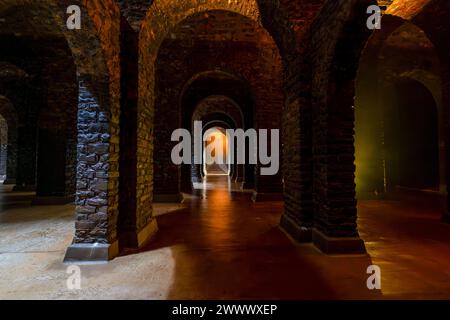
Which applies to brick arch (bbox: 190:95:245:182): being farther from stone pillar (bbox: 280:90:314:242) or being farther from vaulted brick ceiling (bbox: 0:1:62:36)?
stone pillar (bbox: 280:90:314:242)

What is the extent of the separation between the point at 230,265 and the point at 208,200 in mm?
5465

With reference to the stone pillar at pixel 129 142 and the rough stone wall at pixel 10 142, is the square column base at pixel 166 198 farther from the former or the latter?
the rough stone wall at pixel 10 142

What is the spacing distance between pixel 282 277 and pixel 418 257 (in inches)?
81.2

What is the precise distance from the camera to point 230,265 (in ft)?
10.9

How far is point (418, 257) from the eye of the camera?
357 centimetres

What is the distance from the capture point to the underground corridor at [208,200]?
303 cm

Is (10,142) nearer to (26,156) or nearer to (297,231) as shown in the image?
(26,156)

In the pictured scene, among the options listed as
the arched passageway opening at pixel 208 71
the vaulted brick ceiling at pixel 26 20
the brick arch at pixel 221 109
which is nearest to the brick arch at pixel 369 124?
the arched passageway opening at pixel 208 71

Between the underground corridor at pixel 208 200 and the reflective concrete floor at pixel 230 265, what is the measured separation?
24mm

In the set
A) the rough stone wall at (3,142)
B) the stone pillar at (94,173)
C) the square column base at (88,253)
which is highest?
the rough stone wall at (3,142)

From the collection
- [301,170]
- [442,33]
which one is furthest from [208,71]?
[442,33]

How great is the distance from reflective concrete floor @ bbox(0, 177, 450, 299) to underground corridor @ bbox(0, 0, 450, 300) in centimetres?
2

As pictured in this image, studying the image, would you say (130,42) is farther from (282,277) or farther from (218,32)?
(218,32)
